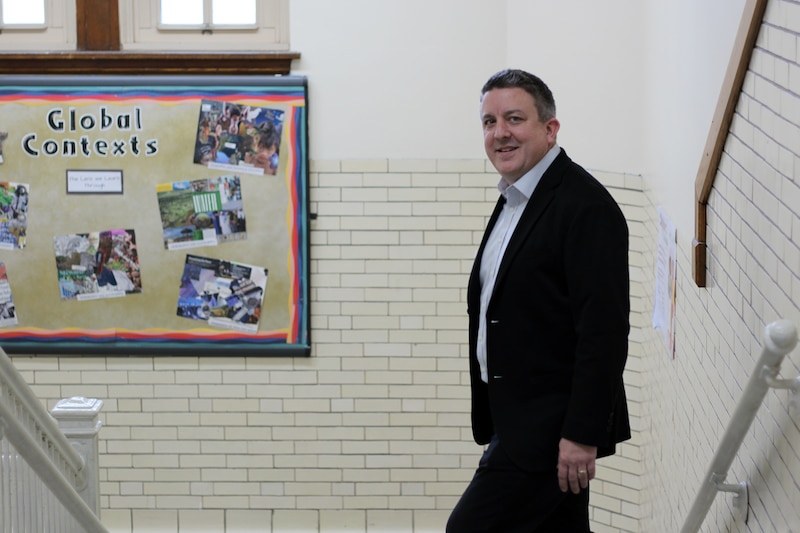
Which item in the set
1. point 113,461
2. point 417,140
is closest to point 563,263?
point 417,140

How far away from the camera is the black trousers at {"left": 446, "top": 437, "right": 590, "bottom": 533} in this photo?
10.3 ft

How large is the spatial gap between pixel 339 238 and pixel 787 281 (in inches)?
154

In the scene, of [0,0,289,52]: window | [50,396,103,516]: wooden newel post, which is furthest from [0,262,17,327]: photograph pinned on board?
[50,396,103,516]: wooden newel post

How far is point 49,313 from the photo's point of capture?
630 cm

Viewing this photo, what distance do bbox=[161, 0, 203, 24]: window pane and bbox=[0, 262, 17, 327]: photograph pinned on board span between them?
1615mm

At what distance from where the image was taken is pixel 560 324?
3.05m

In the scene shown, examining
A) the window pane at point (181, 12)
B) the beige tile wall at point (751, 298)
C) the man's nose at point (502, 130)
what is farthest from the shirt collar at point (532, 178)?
the window pane at point (181, 12)

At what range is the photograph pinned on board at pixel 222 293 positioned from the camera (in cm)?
623

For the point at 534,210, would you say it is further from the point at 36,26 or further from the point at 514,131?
the point at 36,26

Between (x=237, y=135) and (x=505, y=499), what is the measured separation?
3.49 m

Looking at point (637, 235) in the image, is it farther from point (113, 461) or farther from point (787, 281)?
point (113, 461)

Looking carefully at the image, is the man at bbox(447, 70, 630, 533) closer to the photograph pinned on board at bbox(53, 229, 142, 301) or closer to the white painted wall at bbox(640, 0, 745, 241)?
the white painted wall at bbox(640, 0, 745, 241)

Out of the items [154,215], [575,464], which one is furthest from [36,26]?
[575,464]

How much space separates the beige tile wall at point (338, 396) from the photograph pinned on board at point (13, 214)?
0.65 metres
